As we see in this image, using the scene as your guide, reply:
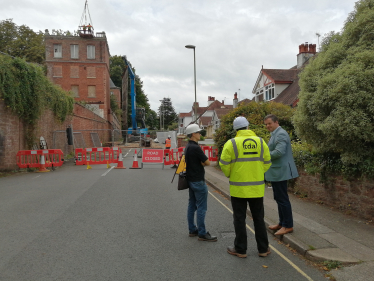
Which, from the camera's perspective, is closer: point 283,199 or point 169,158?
point 283,199

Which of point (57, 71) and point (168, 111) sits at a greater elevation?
point (168, 111)

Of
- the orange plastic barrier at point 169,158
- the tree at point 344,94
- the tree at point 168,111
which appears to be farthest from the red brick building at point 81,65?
the tree at point 168,111

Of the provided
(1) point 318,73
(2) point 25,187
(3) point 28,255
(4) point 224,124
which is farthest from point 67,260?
(4) point 224,124

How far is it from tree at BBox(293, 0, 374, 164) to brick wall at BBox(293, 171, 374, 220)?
0.55 meters

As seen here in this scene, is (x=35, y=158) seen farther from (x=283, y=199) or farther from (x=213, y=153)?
(x=283, y=199)

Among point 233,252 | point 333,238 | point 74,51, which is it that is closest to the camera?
point 233,252

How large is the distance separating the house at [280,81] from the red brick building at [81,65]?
2228 centimetres

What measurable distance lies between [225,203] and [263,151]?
4.21 meters

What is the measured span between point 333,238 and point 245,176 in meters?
1.91

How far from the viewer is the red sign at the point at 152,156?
17.7 meters

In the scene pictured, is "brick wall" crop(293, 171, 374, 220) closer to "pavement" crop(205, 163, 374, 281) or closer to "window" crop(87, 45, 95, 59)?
"pavement" crop(205, 163, 374, 281)

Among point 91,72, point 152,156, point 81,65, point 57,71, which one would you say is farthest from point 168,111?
point 152,156

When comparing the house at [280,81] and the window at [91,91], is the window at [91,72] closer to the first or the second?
the window at [91,91]

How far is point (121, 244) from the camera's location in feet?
17.2
